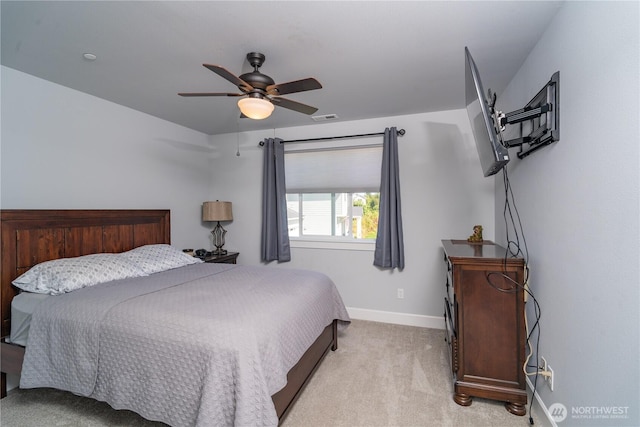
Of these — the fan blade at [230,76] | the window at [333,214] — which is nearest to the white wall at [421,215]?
the window at [333,214]

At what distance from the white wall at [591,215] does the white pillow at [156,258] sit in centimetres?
307

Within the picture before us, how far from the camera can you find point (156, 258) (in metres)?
2.81

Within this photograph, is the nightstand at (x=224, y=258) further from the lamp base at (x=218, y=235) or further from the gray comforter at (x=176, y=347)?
the gray comforter at (x=176, y=347)

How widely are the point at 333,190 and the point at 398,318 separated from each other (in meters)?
1.77

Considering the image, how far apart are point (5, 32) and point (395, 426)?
11.4 feet

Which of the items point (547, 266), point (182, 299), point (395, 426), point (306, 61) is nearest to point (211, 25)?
point (306, 61)

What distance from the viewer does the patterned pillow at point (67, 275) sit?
2047 mm

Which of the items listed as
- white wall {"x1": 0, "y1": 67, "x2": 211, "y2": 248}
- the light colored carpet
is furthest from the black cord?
white wall {"x1": 0, "y1": 67, "x2": 211, "y2": 248}

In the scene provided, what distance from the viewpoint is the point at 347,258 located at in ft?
12.1

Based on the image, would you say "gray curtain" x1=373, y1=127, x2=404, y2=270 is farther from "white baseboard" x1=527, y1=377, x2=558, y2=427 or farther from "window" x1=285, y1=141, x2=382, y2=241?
"white baseboard" x1=527, y1=377, x2=558, y2=427

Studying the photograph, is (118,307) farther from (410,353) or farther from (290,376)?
(410,353)

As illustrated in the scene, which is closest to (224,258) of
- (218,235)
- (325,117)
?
(218,235)

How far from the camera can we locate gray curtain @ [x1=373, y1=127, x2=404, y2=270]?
10.9 ft

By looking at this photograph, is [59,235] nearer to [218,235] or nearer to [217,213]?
[217,213]
